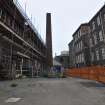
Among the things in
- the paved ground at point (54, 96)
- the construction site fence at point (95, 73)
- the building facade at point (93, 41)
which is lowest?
the paved ground at point (54, 96)

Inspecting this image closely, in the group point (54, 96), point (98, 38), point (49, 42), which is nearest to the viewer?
point (54, 96)

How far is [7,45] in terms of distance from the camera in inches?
730

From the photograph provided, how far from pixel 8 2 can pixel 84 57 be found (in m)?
27.2

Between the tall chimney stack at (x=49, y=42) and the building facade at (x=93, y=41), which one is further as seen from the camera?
the tall chimney stack at (x=49, y=42)

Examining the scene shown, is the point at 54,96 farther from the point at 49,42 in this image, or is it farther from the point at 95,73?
the point at 49,42

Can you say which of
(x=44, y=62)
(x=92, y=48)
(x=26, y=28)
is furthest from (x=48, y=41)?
(x=26, y=28)

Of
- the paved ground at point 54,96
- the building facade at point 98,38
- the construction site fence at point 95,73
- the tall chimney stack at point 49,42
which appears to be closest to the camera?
the paved ground at point 54,96

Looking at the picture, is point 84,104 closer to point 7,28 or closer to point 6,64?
point 7,28

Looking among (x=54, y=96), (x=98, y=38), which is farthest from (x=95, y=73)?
(x=98, y=38)

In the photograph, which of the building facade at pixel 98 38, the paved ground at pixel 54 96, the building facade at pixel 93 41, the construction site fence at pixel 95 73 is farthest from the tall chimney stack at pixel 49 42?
the paved ground at pixel 54 96

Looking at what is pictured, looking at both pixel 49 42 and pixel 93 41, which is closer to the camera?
pixel 93 41

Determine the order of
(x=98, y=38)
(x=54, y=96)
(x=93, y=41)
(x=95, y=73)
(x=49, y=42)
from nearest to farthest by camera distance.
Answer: (x=54, y=96) < (x=95, y=73) < (x=98, y=38) < (x=93, y=41) < (x=49, y=42)

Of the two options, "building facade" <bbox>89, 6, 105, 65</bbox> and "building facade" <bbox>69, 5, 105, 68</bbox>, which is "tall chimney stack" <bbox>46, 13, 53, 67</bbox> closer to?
"building facade" <bbox>69, 5, 105, 68</bbox>

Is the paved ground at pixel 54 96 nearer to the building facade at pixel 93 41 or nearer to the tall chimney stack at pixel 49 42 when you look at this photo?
the building facade at pixel 93 41
